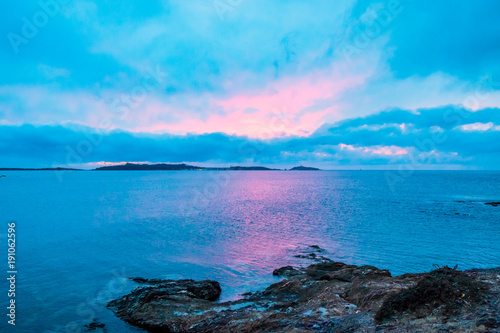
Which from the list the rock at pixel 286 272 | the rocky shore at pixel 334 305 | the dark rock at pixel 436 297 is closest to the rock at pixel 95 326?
the rocky shore at pixel 334 305

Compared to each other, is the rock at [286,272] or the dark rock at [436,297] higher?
the dark rock at [436,297]

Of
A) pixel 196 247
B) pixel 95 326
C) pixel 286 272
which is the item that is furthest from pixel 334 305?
pixel 196 247

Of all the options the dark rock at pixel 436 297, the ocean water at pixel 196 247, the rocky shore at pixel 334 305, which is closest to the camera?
the rocky shore at pixel 334 305

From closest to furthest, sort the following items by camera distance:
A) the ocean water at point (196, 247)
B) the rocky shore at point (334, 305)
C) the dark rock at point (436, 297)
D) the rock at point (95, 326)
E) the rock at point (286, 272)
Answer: the rocky shore at point (334, 305)
the dark rock at point (436, 297)
the rock at point (95, 326)
the ocean water at point (196, 247)
the rock at point (286, 272)

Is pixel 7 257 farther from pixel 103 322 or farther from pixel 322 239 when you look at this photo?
pixel 322 239

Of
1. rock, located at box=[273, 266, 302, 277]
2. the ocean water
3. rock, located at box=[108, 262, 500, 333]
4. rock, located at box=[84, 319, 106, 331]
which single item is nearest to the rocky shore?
rock, located at box=[108, 262, 500, 333]

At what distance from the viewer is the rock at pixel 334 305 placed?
418 inches

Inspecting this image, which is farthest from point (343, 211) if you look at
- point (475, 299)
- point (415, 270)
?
point (475, 299)

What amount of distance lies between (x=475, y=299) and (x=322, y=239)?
2500 centimetres

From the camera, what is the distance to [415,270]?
24.2 m

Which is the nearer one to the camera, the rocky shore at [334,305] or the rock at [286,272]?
the rocky shore at [334,305]

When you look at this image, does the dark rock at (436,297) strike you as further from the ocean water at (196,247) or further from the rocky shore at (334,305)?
the ocean water at (196,247)

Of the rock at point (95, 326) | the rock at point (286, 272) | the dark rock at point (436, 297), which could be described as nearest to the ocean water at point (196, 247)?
the rock at point (95, 326)

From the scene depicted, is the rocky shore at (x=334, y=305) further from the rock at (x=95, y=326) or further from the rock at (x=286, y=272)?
the rock at (x=286, y=272)
